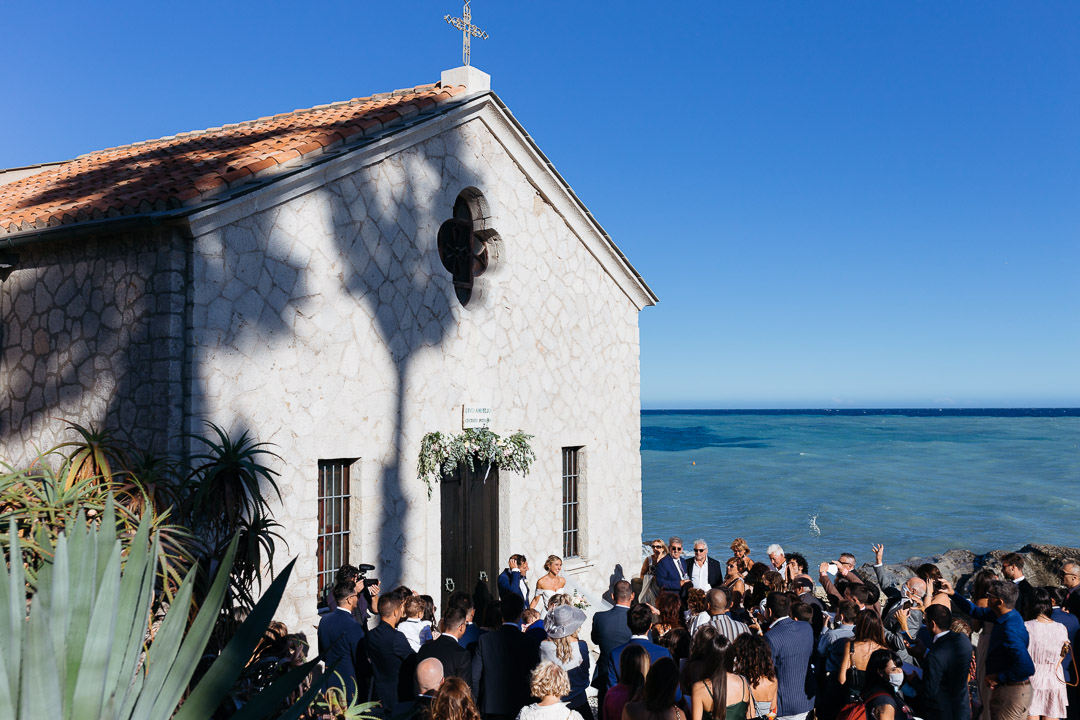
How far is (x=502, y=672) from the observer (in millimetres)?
6738

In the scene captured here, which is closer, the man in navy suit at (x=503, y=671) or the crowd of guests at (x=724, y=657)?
the crowd of guests at (x=724, y=657)

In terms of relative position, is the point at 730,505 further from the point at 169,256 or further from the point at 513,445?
the point at 169,256

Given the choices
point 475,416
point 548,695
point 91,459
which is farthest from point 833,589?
point 91,459

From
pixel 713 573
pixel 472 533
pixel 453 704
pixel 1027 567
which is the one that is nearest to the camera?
pixel 453 704

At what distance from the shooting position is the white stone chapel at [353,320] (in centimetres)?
861

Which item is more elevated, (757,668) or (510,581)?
(757,668)

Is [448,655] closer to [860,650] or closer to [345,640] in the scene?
[345,640]

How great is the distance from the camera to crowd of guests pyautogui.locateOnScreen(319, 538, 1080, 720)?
5.66 meters

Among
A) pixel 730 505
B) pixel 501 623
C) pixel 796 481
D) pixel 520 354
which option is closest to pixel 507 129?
pixel 520 354

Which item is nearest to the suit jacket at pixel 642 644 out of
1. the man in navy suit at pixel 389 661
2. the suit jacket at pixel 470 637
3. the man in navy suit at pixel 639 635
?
the man in navy suit at pixel 639 635

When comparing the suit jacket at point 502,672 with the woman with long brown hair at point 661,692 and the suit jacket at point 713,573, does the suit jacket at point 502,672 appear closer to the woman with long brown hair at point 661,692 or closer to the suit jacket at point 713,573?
the woman with long brown hair at point 661,692

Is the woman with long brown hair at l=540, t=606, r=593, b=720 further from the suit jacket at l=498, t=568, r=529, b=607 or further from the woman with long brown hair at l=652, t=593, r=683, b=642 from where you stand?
the suit jacket at l=498, t=568, r=529, b=607

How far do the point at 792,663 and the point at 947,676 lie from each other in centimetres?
118

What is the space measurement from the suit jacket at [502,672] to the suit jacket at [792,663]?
1871 millimetres
